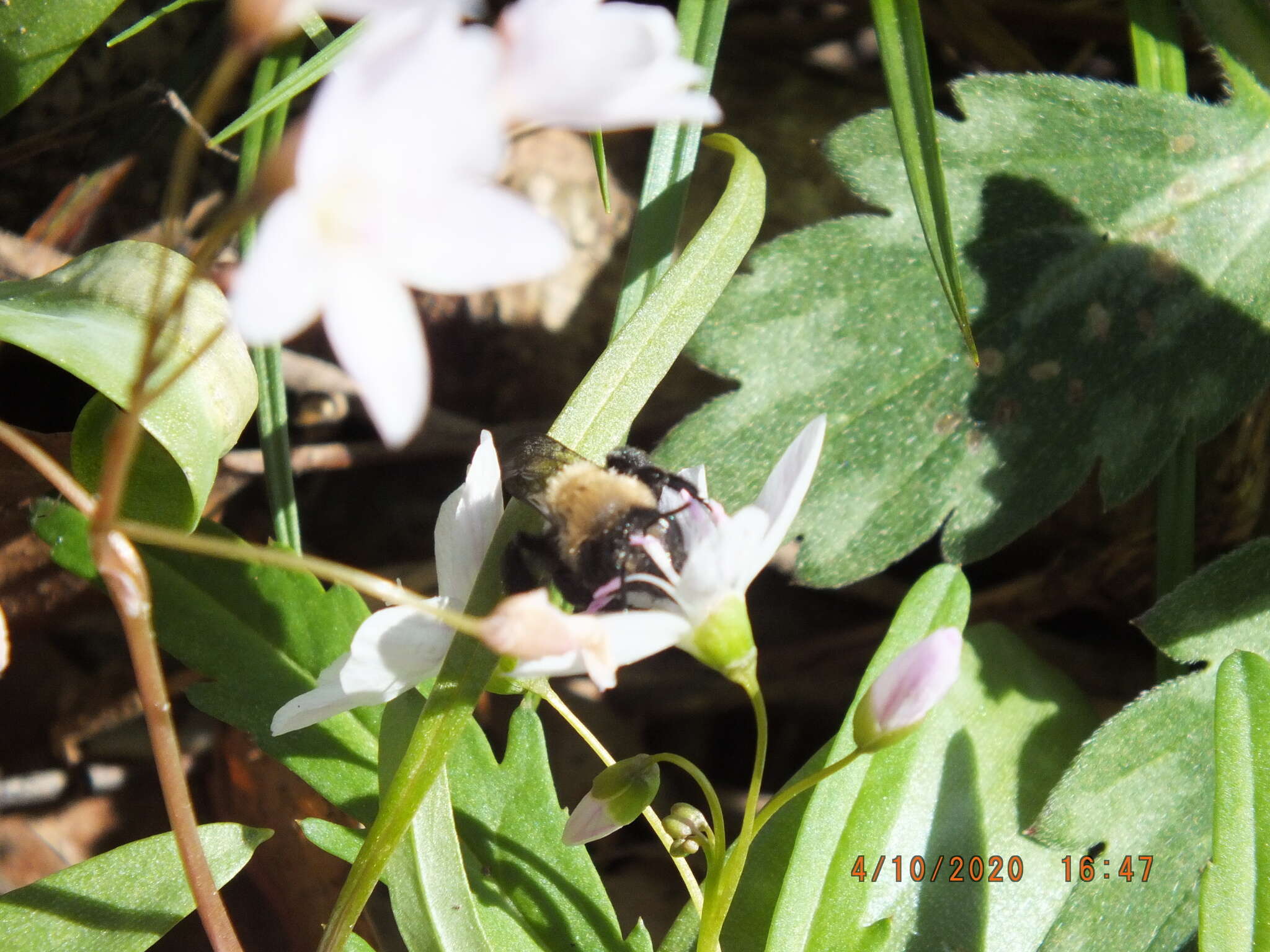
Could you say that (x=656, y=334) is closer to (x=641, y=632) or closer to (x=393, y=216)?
(x=641, y=632)

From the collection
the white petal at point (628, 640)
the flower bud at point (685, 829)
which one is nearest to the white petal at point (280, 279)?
the white petal at point (628, 640)

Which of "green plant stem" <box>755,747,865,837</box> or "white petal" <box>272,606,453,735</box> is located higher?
"white petal" <box>272,606,453,735</box>

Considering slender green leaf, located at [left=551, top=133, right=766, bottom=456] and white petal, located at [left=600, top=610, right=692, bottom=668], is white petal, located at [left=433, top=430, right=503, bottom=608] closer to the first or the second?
slender green leaf, located at [left=551, top=133, right=766, bottom=456]

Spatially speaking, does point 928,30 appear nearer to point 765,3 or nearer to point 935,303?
point 765,3

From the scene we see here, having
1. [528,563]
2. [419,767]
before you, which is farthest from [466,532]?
[419,767]

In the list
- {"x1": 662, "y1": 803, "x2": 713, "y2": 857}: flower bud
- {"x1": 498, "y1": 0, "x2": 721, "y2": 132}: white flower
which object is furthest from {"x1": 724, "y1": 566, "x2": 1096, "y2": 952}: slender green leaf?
{"x1": 498, "y1": 0, "x2": 721, "y2": 132}: white flower

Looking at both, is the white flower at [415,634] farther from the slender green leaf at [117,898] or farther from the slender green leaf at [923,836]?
the slender green leaf at [923,836]
